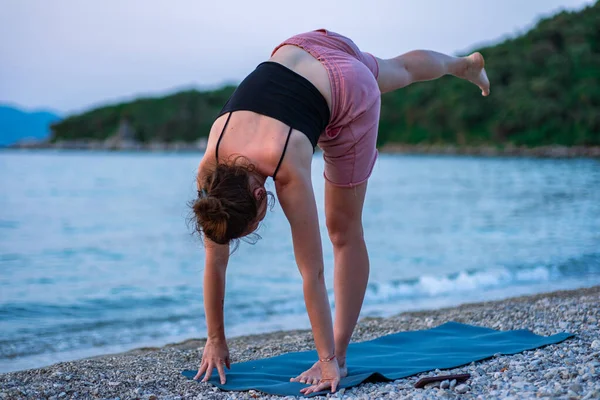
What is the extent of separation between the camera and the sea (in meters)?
6.29

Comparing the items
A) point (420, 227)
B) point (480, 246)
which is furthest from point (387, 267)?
point (420, 227)

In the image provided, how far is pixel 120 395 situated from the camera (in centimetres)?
314

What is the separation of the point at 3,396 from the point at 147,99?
10192 cm

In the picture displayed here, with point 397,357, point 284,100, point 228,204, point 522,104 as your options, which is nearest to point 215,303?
point 228,204

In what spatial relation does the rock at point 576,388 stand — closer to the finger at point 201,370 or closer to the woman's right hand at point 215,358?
the woman's right hand at point 215,358

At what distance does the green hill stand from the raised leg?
1993 inches

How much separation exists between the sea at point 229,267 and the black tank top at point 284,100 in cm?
28

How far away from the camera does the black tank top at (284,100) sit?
8.63 feet

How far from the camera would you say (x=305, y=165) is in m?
2.62

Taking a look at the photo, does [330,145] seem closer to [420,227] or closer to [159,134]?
[420,227]

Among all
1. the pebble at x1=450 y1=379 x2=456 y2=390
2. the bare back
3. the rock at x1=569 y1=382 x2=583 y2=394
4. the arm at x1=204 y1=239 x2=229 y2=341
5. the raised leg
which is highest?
the raised leg

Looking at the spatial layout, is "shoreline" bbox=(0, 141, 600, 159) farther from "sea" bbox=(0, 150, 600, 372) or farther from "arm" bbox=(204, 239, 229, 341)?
"arm" bbox=(204, 239, 229, 341)

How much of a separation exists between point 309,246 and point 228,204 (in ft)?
1.42

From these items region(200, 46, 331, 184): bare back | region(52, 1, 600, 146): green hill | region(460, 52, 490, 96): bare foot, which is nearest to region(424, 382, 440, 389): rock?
region(200, 46, 331, 184): bare back
